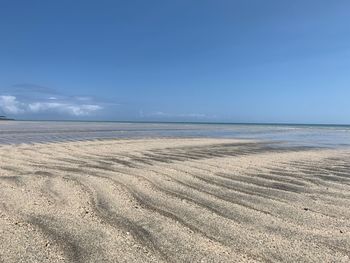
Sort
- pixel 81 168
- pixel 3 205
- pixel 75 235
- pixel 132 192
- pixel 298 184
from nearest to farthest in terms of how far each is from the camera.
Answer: pixel 75 235, pixel 3 205, pixel 132 192, pixel 298 184, pixel 81 168

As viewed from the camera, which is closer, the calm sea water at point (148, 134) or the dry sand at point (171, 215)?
the dry sand at point (171, 215)

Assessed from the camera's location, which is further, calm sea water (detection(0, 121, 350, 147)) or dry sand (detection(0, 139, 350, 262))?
calm sea water (detection(0, 121, 350, 147))

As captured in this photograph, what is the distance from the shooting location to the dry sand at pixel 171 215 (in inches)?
175

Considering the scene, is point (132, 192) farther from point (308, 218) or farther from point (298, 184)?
point (298, 184)

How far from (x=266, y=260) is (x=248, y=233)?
0.92 m

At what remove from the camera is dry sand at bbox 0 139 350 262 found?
14.5 ft

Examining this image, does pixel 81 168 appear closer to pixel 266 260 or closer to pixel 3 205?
pixel 3 205

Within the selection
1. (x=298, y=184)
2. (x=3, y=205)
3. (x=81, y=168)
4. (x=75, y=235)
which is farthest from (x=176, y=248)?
(x=81, y=168)

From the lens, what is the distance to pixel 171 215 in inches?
234

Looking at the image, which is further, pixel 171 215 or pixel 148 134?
pixel 148 134

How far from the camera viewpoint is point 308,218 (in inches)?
235

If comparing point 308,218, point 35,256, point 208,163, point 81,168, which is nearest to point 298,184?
point 308,218

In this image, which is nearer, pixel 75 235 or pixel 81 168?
pixel 75 235

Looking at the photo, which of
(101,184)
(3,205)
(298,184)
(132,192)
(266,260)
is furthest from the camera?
(298,184)
